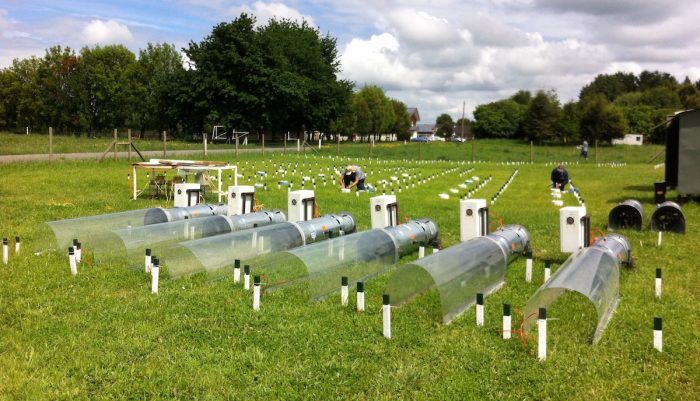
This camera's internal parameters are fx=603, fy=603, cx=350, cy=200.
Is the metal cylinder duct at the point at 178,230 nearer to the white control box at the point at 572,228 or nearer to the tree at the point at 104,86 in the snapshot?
the white control box at the point at 572,228

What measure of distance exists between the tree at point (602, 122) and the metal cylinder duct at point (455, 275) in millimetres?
71985

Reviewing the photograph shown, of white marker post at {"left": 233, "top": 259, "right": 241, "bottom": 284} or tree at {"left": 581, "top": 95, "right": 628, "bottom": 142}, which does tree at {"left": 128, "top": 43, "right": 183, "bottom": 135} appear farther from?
white marker post at {"left": 233, "top": 259, "right": 241, "bottom": 284}

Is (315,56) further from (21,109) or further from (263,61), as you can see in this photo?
(21,109)

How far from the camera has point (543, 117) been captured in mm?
81750

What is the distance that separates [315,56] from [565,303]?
64.4 m

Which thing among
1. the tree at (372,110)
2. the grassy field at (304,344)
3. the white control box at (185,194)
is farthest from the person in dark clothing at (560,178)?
the tree at (372,110)

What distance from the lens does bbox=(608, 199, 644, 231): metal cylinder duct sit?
573 inches

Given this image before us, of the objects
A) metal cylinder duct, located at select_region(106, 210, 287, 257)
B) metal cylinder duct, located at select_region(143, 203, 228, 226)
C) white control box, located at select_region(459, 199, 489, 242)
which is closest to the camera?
metal cylinder duct, located at select_region(106, 210, 287, 257)

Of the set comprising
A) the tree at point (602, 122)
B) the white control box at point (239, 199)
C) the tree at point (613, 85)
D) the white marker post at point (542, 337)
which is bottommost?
the white marker post at point (542, 337)

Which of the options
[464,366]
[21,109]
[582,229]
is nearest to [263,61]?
[21,109]

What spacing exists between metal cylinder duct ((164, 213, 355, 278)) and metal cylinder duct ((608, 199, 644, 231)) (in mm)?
7463

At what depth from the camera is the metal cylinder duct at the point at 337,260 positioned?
863 cm

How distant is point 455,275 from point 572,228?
3.91 m

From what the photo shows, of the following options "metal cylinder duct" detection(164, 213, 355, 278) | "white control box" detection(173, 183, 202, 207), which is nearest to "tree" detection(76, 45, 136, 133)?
"white control box" detection(173, 183, 202, 207)
